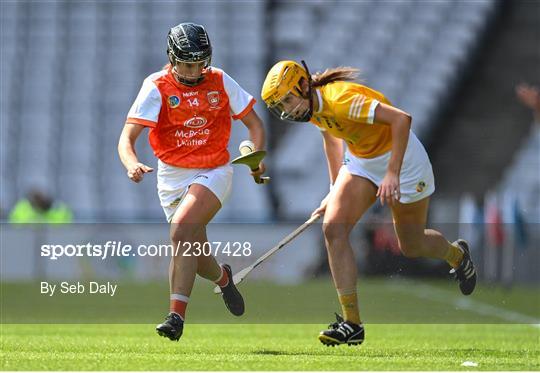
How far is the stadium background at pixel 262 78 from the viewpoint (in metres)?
22.0

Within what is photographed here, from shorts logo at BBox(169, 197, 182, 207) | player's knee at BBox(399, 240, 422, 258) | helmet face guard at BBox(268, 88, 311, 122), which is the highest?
helmet face guard at BBox(268, 88, 311, 122)

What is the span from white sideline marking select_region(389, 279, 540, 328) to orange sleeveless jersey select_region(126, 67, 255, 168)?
3913 mm

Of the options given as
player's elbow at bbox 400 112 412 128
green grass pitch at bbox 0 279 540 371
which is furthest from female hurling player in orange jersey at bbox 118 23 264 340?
player's elbow at bbox 400 112 412 128

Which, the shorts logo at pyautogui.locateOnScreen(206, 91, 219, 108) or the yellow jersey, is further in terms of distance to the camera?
the shorts logo at pyautogui.locateOnScreen(206, 91, 219, 108)

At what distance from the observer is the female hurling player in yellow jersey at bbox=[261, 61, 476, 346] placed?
24.8 feet

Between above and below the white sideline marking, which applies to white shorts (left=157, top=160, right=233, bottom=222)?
above

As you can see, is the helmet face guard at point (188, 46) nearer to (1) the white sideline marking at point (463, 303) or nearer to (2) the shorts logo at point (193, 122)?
(2) the shorts logo at point (193, 122)

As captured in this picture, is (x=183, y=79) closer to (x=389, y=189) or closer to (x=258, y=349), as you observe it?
(x=389, y=189)

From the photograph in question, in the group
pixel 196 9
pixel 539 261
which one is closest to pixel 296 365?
pixel 539 261

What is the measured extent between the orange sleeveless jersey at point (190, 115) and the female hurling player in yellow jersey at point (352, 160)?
30 cm

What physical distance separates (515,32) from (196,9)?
6.11 metres

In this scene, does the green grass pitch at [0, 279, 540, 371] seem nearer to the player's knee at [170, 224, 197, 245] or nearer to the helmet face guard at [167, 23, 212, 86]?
the player's knee at [170, 224, 197, 245]

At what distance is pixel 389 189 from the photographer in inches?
291

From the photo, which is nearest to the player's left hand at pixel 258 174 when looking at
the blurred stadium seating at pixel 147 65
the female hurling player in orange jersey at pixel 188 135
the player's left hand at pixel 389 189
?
the female hurling player in orange jersey at pixel 188 135
